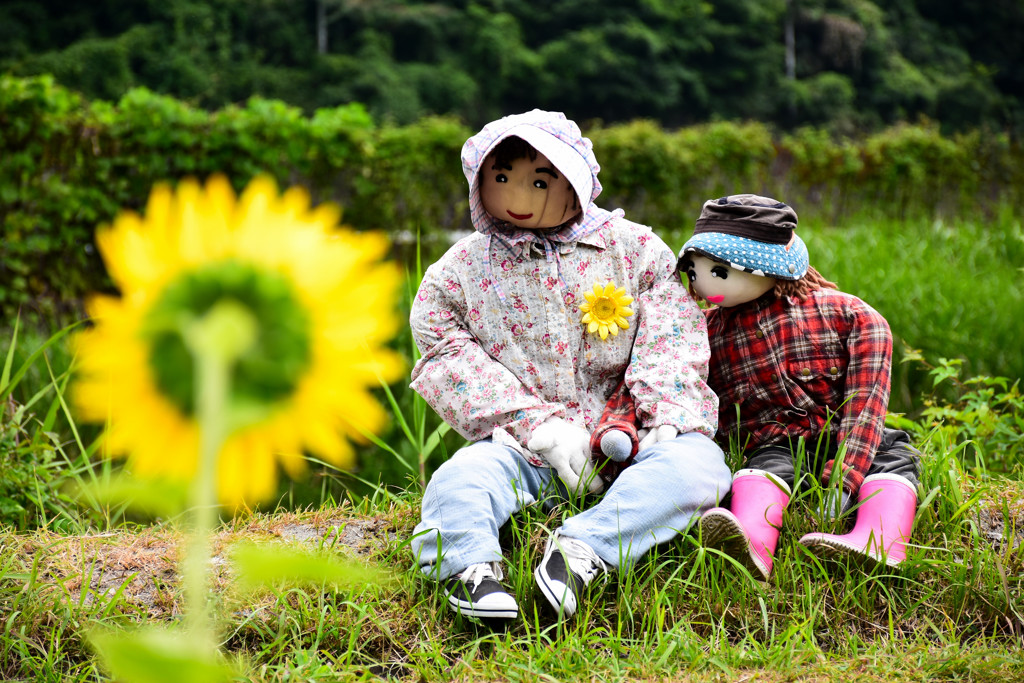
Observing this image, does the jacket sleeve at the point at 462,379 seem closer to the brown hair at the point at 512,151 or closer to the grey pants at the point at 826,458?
the brown hair at the point at 512,151

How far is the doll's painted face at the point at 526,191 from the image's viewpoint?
2039 millimetres

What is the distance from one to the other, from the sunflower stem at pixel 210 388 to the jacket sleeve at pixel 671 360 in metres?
1.61

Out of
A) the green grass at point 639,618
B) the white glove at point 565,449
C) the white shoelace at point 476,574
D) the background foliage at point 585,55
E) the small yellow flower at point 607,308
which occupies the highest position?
the background foliage at point 585,55

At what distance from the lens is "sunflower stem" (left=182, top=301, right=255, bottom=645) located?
1.14 ft

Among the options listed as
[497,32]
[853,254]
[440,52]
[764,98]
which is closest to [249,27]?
[440,52]

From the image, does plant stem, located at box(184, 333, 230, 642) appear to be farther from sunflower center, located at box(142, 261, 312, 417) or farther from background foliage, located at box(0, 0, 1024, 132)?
background foliage, located at box(0, 0, 1024, 132)

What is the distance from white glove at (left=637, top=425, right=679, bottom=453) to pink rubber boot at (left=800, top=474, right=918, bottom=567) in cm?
35

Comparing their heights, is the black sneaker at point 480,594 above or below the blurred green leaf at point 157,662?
below

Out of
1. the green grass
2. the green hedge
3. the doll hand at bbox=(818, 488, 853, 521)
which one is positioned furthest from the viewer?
the green hedge

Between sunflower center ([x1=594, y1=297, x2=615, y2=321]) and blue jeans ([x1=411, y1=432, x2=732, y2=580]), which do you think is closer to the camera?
blue jeans ([x1=411, y1=432, x2=732, y2=580])

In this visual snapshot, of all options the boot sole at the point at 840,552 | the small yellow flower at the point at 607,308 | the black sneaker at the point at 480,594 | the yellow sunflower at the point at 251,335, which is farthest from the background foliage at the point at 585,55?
the yellow sunflower at the point at 251,335

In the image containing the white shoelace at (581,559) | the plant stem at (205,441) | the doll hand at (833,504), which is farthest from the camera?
the doll hand at (833,504)

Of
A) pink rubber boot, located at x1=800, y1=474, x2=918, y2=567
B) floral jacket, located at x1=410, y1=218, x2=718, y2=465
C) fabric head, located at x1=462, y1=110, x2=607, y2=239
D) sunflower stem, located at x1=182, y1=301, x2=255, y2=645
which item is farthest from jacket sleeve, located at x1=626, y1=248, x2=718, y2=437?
sunflower stem, located at x1=182, y1=301, x2=255, y2=645

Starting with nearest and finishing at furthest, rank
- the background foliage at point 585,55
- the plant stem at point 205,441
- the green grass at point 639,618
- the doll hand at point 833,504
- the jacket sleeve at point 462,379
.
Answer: the plant stem at point 205,441 → the green grass at point 639,618 → the doll hand at point 833,504 → the jacket sleeve at point 462,379 → the background foliage at point 585,55
